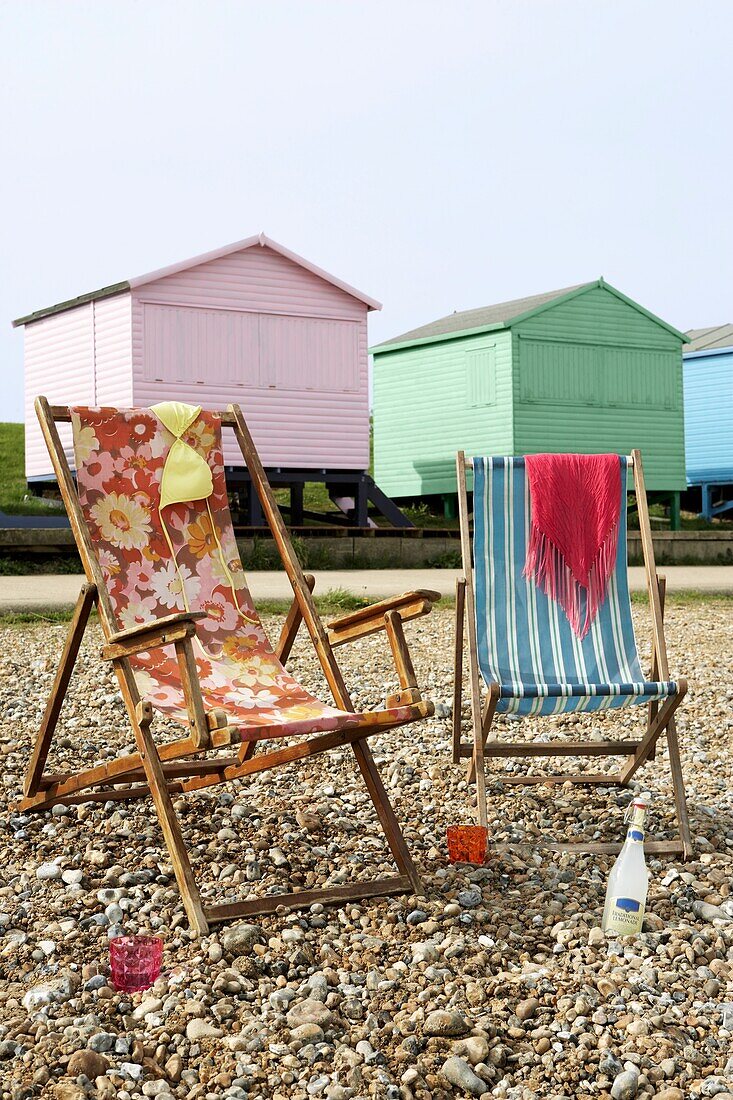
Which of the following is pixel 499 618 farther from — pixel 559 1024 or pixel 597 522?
pixel 559 1024

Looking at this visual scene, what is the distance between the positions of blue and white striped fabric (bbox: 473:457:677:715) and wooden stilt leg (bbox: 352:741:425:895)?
664 mm

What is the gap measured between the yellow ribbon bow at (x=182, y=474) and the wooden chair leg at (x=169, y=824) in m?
0.89

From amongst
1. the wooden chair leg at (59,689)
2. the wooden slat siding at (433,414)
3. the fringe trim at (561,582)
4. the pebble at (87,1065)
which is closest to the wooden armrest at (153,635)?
the wooden chair leg at (59,689)

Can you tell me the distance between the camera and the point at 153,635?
2.86 meters

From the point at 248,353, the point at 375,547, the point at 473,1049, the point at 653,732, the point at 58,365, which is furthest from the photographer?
the point at 58,365

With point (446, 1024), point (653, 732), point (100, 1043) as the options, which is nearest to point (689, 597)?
point (653, 732)

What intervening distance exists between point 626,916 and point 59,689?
5.35ft

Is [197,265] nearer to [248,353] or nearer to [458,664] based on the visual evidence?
[248,353]

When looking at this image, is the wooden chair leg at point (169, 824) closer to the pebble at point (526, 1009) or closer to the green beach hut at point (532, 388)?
the pebble at point (526, 1009)

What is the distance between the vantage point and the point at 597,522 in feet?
13.4

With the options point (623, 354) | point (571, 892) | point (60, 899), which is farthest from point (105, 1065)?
point (623, 354)

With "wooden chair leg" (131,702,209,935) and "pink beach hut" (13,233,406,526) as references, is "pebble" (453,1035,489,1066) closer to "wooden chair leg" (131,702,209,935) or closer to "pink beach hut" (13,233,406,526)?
"wooden chair leg" (131,702,209,935)

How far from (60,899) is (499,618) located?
5.56ft

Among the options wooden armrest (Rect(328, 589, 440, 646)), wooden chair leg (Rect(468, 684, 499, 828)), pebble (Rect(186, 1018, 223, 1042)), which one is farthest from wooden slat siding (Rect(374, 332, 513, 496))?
pebble (Rect(186, 1018, 223, 1042))
